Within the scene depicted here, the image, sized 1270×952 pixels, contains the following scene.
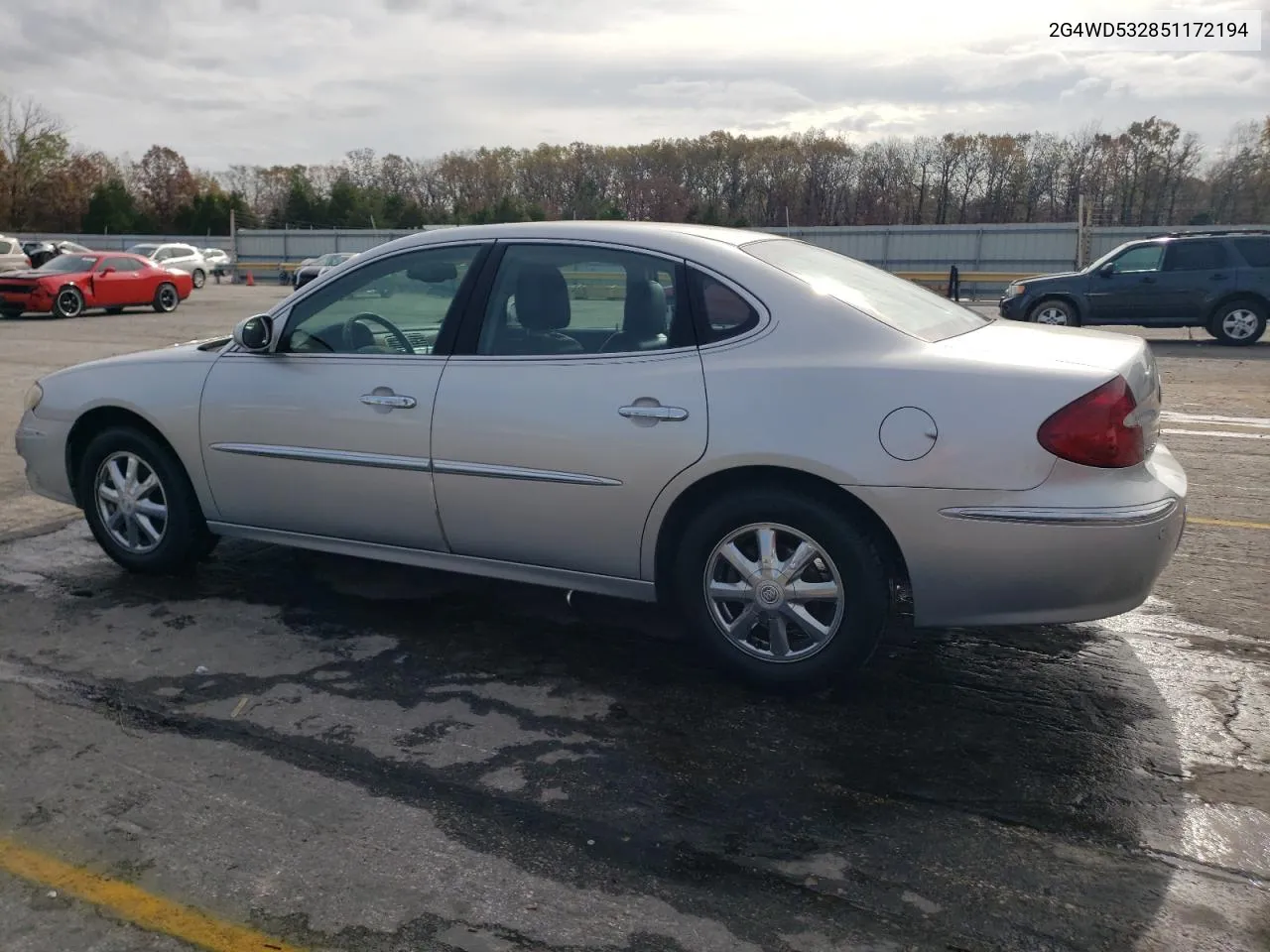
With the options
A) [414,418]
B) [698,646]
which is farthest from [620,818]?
[414,418]

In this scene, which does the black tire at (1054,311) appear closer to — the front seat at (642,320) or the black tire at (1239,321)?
the black tire at (1239,321)

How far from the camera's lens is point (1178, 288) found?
1723 centimetres

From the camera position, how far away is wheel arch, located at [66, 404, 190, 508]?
5102 millimetres

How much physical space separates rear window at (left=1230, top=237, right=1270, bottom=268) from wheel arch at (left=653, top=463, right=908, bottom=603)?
16024 mm

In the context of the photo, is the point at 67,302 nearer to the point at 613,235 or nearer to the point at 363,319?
the point at 363,319

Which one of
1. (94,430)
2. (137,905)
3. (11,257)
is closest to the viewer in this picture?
(137,905)

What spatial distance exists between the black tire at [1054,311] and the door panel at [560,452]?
1516 cm

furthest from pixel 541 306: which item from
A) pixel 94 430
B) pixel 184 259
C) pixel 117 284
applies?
pixel 184 259

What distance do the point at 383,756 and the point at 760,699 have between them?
130 centimetres

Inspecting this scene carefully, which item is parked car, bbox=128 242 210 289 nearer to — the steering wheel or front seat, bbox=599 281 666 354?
the steering wheel

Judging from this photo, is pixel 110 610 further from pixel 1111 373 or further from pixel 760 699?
pixel 1111 373

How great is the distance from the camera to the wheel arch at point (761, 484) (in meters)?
3.75

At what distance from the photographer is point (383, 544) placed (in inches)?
182

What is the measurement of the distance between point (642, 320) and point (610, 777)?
167cm
